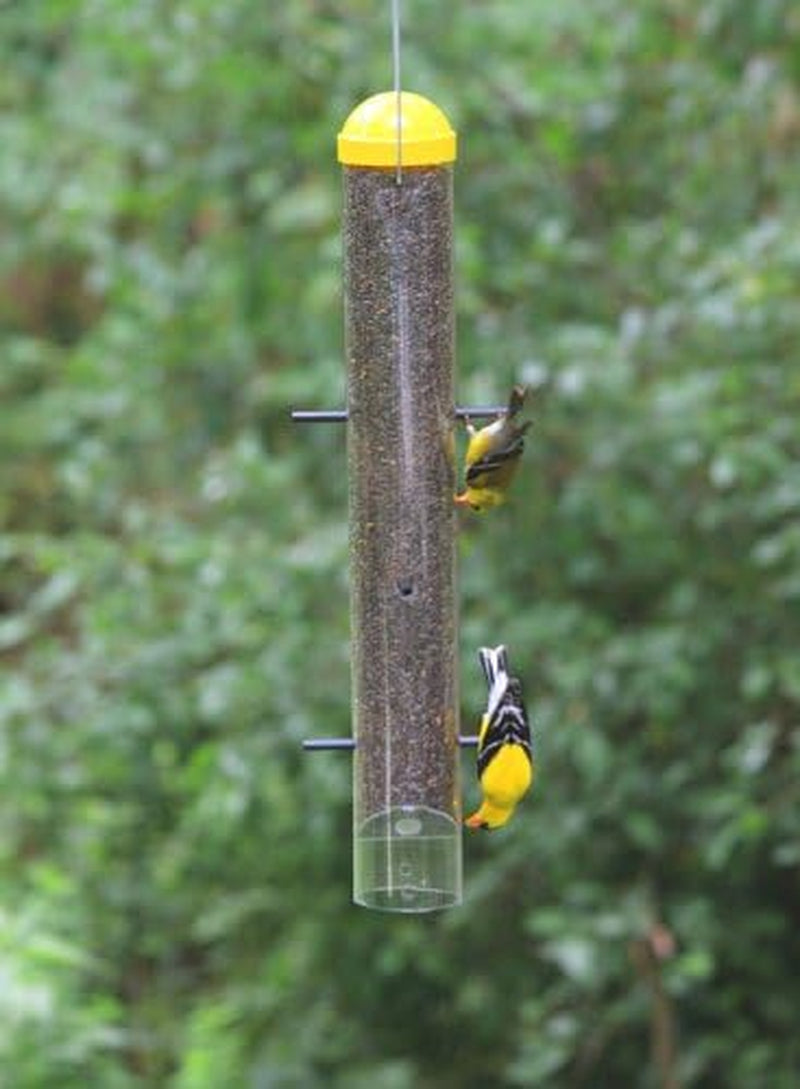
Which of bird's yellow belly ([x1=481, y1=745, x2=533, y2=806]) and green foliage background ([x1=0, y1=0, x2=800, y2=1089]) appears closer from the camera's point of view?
bird's yellow belly ([x1=481, y1=745, x2=533, y2=806])

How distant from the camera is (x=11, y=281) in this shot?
37.1 feet

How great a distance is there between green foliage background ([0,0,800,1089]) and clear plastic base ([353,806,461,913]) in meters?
1.89

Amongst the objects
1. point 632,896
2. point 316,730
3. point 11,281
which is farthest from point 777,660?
point 11,281

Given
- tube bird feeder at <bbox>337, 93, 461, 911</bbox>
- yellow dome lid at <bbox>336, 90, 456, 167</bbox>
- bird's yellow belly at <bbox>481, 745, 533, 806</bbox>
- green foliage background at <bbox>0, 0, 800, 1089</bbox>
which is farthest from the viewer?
green foliage background at <bbox>0, 0, 800, 1089</bbox>

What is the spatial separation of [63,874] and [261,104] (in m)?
2.35

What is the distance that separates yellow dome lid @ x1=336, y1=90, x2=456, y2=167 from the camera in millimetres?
4027

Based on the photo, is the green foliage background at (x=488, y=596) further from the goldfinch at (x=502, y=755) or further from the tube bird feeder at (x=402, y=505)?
the goldfinch at (x=502, y=755)

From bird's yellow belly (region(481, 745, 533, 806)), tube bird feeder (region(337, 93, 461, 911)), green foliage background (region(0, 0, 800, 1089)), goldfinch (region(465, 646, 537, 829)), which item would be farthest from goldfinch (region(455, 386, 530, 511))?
green foliage background (region(0, 0, 800, 1089))

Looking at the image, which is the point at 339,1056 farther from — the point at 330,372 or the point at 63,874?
the point at 330,372

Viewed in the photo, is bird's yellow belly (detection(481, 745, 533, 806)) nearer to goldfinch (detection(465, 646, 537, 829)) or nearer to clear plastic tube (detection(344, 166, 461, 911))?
goldfinch (detection(465, 646, 537, 829))

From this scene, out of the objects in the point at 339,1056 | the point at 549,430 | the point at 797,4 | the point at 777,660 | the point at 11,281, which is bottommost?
the point at 339,1056

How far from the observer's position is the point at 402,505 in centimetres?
425

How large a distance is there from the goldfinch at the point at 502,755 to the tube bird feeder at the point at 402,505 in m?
0.22

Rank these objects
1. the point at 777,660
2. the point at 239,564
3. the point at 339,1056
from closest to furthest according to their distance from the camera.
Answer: the point at 777,660 → the point at 239,564 → the point at 339,1056
